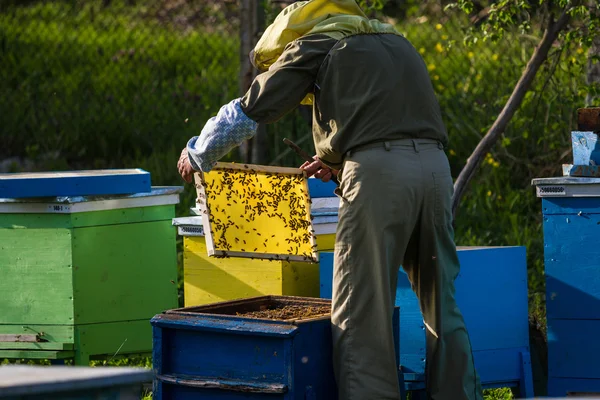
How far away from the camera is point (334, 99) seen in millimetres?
2805

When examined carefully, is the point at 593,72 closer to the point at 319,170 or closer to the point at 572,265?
the point at 572,265

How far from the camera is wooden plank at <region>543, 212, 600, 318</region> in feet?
11.4

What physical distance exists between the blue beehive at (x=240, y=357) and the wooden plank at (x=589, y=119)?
1317 millimetres

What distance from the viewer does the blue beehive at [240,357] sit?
2.74 m

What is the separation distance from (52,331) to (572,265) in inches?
76.8

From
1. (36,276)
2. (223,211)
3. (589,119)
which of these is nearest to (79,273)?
(36,276)

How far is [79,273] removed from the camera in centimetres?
375

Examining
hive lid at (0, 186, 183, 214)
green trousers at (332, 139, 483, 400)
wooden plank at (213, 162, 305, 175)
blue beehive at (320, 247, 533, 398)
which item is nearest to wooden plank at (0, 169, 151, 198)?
hive lid at (0, 186, 183, 214)

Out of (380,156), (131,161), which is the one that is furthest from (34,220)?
(131,161)

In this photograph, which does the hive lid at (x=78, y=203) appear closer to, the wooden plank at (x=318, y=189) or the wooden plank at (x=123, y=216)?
the wooden plank at (x=123, y=216)

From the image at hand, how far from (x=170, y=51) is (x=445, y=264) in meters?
5.89

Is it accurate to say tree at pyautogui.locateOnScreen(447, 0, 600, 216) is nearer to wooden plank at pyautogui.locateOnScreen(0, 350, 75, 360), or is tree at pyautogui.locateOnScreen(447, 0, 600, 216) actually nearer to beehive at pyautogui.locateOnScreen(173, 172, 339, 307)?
beehive at pyautogui.locateOnScreen(173, 172, 339, 307)

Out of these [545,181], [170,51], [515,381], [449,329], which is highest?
[170,51]

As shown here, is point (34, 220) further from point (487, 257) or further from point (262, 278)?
point (487, 257)
